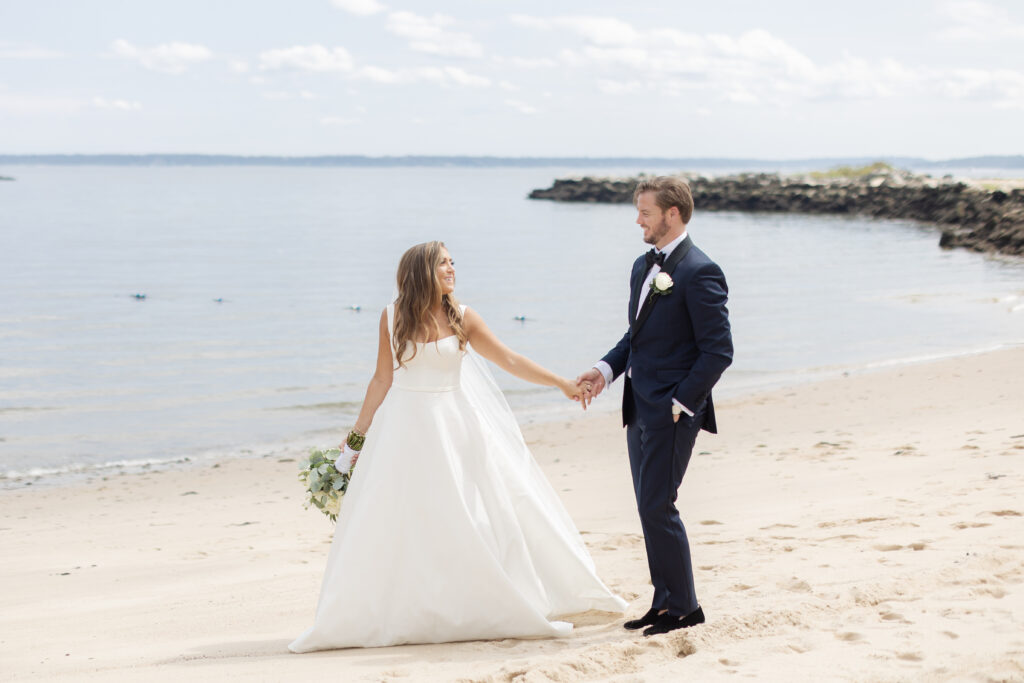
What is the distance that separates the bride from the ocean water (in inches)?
296

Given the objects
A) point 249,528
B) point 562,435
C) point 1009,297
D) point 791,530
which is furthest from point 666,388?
point 1009,297

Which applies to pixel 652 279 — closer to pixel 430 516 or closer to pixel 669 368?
pixel 669 368

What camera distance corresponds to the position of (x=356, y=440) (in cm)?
494

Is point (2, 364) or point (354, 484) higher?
point (354, 484)

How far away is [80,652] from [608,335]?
1700cm

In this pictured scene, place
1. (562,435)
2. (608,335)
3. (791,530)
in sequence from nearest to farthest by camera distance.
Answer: (791,530) < (562,435) < (608,335)

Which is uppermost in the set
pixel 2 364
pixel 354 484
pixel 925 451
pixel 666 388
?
pixel 666 388

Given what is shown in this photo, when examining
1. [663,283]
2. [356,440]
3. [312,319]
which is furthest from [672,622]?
[312,319]

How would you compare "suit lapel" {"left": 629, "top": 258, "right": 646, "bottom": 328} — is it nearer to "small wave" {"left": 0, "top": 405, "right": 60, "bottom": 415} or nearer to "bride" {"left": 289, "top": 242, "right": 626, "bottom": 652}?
"bride" {"left": 289, "top": 242, "right": 626, "bottom": 652}

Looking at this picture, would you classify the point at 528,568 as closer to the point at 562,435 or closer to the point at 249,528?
the point at 249,528

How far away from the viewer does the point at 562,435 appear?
12031 mm

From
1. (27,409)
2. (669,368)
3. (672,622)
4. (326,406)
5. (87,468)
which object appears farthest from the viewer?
(326,406)

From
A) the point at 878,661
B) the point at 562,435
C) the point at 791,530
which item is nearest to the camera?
the point at 878,661

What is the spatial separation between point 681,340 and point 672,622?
1.35 meters
